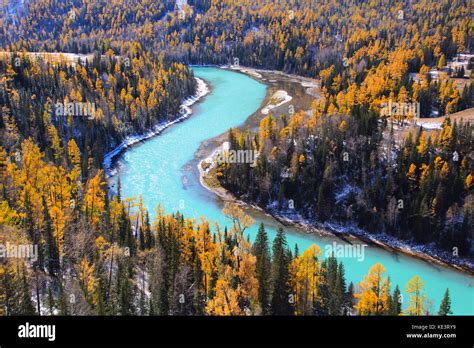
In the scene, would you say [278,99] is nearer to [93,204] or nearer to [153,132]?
[153,132]

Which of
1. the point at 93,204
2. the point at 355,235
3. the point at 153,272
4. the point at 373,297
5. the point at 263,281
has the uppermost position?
the point at 373,297

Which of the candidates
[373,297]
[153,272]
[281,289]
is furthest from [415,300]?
[153,272]

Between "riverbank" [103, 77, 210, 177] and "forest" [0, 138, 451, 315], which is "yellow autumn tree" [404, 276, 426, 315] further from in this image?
"riverbank" [103, 77, 210, 177]

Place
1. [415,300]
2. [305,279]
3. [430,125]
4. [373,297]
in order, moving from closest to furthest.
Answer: [373,297] < [415,300] < [305,279] < [430,125]

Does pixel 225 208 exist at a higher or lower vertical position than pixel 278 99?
lower

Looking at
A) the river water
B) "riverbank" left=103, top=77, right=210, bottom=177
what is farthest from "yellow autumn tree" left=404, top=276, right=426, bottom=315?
"riverbank" left=103, top=77, right=210, bottom=177
